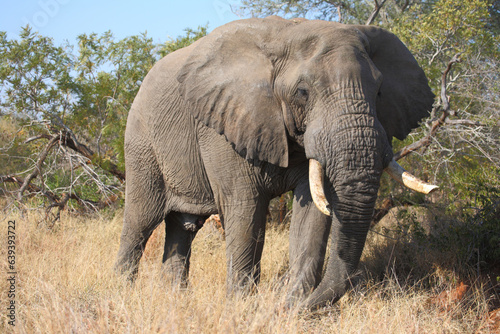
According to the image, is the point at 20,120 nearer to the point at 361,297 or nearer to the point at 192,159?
the point at 192,159

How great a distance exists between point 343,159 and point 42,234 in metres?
5.01

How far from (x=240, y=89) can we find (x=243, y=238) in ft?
3.82

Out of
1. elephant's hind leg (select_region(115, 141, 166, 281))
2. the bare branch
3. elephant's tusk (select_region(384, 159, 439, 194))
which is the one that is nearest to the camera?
elephant's tusk (select_region(384, 159, 439, 194))

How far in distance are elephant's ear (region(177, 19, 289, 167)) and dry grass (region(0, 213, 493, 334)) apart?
40.6 inches

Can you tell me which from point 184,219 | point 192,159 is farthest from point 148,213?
point 192,159

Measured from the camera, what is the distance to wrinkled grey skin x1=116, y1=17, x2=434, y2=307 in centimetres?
350

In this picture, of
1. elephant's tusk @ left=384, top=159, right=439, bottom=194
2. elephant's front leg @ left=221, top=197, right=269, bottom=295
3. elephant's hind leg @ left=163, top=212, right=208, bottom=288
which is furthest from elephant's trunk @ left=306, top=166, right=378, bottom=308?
elephant's hind leg @ left=163, top=212, right=208, bottom=288

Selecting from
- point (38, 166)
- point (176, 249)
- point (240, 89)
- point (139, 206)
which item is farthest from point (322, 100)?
point (38, 166)

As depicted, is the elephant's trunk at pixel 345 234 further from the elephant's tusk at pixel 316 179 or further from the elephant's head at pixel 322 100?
the elephant's tusk at pixel 316 179

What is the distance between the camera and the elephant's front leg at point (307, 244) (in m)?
4.20

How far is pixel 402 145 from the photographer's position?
755cm

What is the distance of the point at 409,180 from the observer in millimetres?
3459

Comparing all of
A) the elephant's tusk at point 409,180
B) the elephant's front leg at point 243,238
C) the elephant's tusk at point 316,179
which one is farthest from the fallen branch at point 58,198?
the elephant's tusk at point 409,180

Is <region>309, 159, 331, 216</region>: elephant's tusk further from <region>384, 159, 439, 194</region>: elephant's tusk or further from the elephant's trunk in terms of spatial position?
<region>384, 159, 439, 194</region>: elephant's tusk
